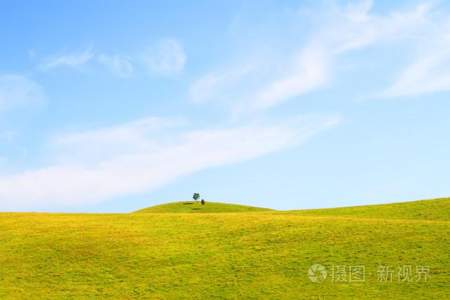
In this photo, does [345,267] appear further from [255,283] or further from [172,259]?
[172,259]

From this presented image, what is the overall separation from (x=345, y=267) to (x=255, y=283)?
6.07 metres

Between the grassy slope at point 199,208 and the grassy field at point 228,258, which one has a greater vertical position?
the grassy slope at point 199,208

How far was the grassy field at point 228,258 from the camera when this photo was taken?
107ft

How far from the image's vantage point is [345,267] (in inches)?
1372

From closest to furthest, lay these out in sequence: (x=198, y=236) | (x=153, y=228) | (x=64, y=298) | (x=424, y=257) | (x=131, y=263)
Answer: (x=64, y=298) < (x=424, y=257) < (x=131, y=263) < (x=198, y=236) < (x=153, y=228)

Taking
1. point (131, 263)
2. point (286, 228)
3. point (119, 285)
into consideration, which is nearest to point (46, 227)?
point (131, 263)
